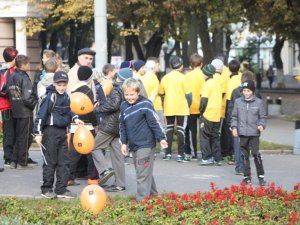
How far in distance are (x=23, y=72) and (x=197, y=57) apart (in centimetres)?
363

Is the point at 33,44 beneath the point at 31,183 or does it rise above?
above

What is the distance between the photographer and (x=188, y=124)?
1653 cm

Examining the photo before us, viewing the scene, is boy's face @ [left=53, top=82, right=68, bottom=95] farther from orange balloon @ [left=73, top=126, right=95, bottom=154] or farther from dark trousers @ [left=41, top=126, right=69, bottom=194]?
orange balloon @ [left=73, top=126, right=95, bottom=154]

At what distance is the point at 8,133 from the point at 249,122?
4477mm

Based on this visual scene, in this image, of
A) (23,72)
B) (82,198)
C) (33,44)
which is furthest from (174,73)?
(33,44)

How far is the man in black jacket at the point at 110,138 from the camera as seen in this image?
12.5 meters

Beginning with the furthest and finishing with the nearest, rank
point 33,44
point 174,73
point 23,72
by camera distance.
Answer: point 33,44, point 174,73, point 23,72

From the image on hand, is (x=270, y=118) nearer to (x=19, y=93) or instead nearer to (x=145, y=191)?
(x=19, y=93)

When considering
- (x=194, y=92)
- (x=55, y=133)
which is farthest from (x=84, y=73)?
(x=194, y=92)

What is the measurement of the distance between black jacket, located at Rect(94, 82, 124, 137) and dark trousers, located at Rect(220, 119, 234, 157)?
409 cm

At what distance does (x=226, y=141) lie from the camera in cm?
1631

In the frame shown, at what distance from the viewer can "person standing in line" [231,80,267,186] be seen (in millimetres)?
13031

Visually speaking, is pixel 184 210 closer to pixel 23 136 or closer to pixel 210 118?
pixel 23 136

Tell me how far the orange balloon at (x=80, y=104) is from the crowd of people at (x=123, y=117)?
112 mm
